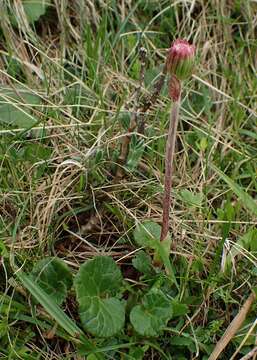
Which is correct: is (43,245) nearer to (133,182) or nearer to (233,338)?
(133,182)

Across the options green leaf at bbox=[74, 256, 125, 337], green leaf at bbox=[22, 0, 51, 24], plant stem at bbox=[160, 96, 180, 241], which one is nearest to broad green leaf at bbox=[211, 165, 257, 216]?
plant stem at bbox=[160, 96, 180, 241]

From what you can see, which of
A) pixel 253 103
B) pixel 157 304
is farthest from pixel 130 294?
pixel 253 103

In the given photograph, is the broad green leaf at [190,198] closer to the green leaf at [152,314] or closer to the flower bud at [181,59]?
the green leaf at [152,314]

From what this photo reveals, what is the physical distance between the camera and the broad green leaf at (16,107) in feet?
5.53

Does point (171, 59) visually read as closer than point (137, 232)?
Yes

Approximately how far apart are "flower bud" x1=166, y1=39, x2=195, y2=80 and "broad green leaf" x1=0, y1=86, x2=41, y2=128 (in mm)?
558

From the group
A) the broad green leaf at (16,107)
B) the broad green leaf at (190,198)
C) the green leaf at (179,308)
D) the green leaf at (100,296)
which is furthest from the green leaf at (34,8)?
the green leaf at (179,308)

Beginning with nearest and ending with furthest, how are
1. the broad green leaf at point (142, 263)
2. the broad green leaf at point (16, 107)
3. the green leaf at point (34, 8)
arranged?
the broad green leaf at point (142, 263) < the broad green leaf at point (16, 107) < the green leaf at point (34, 8)

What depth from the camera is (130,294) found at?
148 centimetres

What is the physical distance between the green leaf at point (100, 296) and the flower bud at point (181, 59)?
44 cm

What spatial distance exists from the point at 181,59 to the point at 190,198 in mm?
463

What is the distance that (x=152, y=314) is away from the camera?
1408mm

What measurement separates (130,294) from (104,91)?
57 cm

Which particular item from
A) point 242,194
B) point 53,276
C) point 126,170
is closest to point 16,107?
point 126,170
